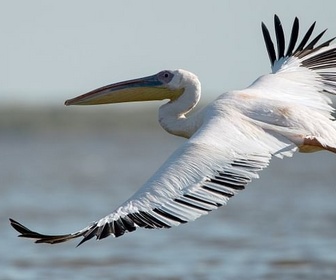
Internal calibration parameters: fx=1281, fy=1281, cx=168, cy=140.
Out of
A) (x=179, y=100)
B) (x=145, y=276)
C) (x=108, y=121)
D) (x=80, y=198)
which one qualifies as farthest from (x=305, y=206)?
(x=108, y=121)

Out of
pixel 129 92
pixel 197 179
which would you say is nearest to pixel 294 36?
pixel 129 92

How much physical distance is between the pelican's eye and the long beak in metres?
0.03

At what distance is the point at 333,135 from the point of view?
1145 centimetres

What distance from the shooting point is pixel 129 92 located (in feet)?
40.4

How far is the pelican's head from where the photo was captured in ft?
40.1

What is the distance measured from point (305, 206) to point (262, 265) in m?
6.87

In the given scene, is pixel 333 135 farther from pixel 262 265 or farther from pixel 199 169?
pixel 262 265

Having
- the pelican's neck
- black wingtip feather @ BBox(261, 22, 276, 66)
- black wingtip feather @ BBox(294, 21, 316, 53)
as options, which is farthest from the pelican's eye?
black wingtip feather @ BBox(294, 21, 316, 53)

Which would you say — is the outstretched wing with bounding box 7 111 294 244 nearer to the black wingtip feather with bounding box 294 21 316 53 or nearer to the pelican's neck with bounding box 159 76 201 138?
the pelican's neck with bounding box 159 76 201 138

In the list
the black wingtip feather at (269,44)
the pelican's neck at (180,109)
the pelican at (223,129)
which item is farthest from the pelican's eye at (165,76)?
the black wingtip feather at (269,44)

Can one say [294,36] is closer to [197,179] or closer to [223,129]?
[223,129]

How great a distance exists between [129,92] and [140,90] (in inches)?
5.6

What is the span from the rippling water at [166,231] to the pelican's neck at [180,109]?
2.73 m

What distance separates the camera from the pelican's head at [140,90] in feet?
40.1
